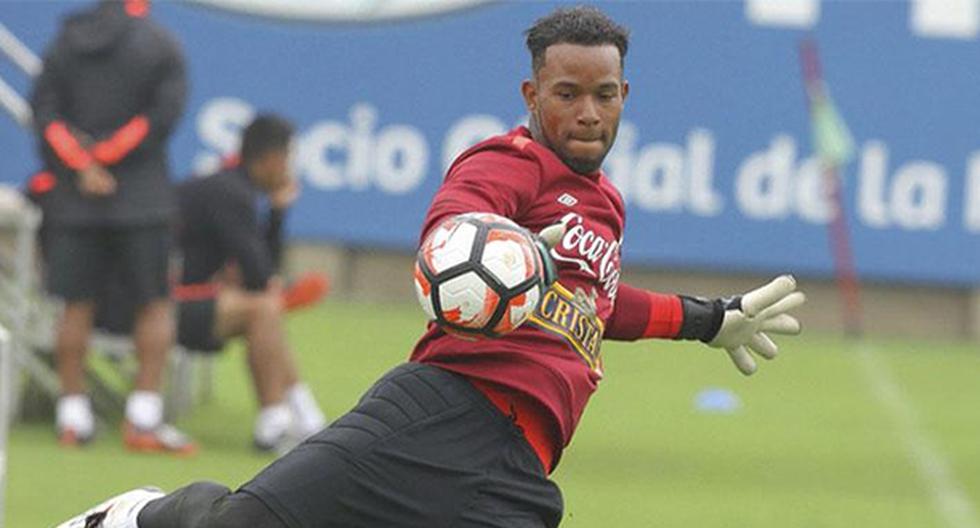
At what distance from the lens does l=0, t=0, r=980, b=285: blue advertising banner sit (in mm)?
16922

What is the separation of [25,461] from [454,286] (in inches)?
240

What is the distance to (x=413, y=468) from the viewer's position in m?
5.49

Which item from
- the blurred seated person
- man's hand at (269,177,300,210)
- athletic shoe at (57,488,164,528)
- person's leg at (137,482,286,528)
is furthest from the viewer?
man's hand at (269,177,300,210)

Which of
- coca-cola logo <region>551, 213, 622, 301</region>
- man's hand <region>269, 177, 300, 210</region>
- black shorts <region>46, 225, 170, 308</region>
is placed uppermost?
coca-cola logo <region>551, 213, 622, 301</region>

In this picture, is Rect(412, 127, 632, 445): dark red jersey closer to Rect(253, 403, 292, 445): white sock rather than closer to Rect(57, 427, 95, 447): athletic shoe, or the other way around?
Rect(253, 403, 292, 445): white sock

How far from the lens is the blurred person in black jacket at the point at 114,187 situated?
11.4 metres

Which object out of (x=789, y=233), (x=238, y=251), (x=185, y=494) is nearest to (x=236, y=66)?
(x=789, y=233)

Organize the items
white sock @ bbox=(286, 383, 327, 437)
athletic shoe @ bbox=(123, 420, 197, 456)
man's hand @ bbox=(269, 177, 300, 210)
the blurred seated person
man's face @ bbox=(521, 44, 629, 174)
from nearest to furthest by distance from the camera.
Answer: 1. man's face @ bbox=(521, 44, 629, 174)
2. athletic shoe @ bbox=(123, 420, 197, 456)
3. the blurred seated person
4. white sock @ bbox=(286, 383, 327, 437)
5. man's hand @ bbox=(269, 177, 300, 210)

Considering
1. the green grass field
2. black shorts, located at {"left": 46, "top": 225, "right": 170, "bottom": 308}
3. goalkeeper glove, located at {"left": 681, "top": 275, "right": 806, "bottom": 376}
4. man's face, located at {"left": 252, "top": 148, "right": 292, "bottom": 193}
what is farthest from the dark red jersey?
man's face, located at {"left": 252, "top": 148, "right": 292, "bottom": 193}

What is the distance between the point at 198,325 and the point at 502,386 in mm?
6386

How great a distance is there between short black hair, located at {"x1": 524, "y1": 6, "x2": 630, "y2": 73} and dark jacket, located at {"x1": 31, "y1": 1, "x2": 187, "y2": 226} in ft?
19.6

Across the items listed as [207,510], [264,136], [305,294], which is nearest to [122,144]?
[264,136]

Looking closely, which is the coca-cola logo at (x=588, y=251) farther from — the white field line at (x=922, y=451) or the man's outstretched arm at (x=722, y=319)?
the white field line at (x=922, y=451)

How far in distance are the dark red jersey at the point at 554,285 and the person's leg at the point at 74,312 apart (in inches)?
234
